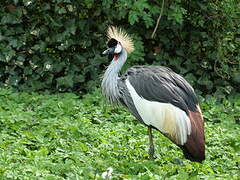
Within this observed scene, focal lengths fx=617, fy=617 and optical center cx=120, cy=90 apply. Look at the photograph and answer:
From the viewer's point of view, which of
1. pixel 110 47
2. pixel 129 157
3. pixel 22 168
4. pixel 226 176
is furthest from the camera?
pixel 110 47

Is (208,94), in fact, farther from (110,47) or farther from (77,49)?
(110,47)

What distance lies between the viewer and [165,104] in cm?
588

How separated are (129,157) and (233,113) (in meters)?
2.60

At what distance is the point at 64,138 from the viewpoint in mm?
6457

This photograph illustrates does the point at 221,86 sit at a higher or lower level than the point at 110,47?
lower

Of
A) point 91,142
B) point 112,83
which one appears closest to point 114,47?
point 112,83

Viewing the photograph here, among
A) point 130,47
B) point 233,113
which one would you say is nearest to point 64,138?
A: point 130,47

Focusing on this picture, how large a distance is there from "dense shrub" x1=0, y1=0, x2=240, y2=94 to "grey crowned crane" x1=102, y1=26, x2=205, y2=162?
111 inches

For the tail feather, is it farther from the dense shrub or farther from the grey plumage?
the dense shrub

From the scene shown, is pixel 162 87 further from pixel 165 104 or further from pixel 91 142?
pixel 91 142

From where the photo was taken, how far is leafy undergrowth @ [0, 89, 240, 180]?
5.37 m

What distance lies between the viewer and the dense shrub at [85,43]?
9.09 metres

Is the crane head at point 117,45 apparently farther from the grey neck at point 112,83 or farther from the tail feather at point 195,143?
the tail feather at point 195,143

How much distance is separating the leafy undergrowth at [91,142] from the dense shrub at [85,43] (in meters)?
0.74
